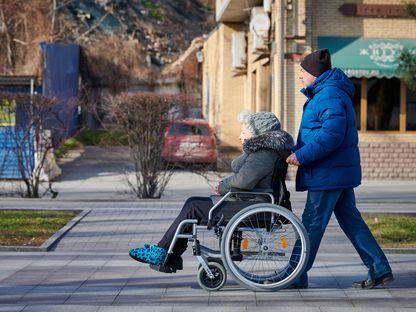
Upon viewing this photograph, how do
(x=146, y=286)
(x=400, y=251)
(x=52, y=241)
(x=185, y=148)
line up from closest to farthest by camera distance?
1. (x=146, y=286)
2. (x=400, y=251)
3. (x=52, y=241)
4. (x=185, y=148)

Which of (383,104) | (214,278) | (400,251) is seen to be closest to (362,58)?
(383,104)

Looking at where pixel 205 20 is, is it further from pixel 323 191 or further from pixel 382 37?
pixel 323 191

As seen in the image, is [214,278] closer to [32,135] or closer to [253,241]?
[253,241]

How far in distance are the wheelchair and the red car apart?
870cm

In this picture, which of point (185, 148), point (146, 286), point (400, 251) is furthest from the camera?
point (185, 148)

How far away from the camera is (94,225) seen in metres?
12.3

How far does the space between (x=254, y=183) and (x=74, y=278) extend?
1942 mm

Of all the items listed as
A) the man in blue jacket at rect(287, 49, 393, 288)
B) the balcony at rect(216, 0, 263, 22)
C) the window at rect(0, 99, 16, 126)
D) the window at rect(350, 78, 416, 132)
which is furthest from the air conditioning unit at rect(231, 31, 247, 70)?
the man in blue jacket at rect(287, 49, 393, 288)

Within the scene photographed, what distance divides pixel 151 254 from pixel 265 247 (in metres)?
0.96

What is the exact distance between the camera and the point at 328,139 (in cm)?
756

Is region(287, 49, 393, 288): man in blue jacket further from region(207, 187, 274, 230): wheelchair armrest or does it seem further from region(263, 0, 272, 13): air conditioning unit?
region(263, 0, 272, 13): air conditioning unit

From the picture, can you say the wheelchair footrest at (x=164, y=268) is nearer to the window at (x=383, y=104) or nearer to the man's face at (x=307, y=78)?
the man's face at (x=307, y=78)

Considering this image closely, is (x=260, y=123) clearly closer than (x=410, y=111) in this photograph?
Yes

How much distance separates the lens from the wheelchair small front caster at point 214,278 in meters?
7.74
